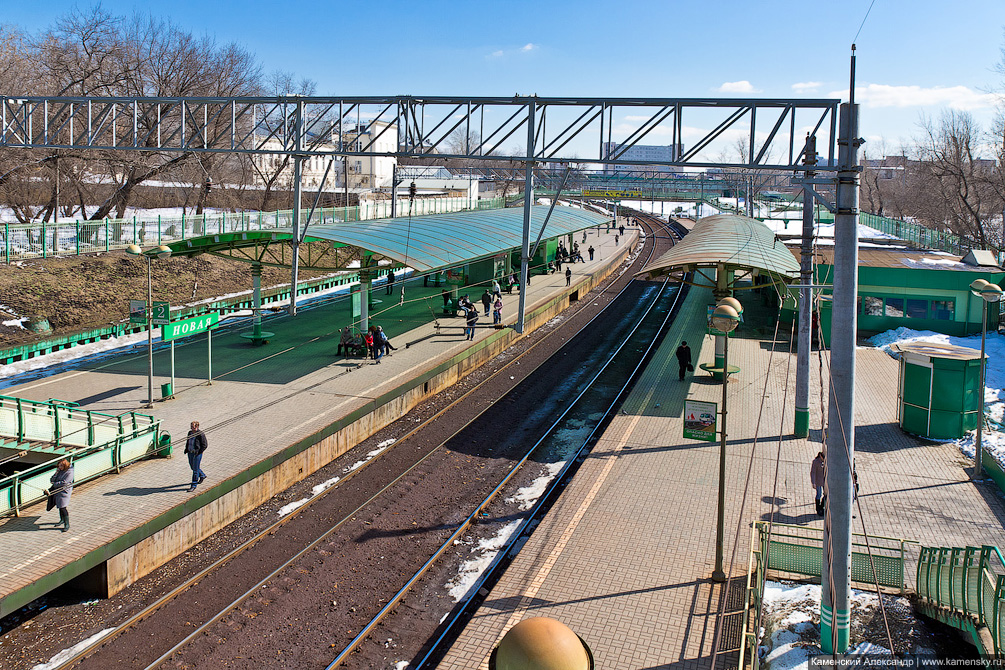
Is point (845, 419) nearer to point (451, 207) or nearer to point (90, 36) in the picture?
point (90, 36)

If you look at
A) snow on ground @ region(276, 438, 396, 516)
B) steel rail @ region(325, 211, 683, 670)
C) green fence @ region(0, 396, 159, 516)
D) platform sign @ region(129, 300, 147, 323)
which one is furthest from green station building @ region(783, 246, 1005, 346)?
green fence @ region(0, 396, 159, 516)

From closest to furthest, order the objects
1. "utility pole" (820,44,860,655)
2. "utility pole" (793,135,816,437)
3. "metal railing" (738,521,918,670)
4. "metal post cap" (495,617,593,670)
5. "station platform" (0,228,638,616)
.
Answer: "metal post cap" (495,617,593,670)
"utility pole" (820,44,860,655)
"metal railing" (738,521,918,670)
"station platform" (0,228,638,616)
"utility pole" (793,135,816,437)

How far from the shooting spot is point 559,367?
24281mm

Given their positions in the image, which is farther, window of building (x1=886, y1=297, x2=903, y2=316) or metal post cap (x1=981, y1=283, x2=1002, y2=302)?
window of building (x1=886, y1=297, x2=903, y2=316)

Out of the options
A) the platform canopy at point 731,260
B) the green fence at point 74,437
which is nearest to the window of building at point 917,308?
the platform canopy at point 731,260

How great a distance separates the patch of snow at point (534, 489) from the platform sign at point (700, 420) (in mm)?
3154

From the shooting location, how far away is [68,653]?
936 cm

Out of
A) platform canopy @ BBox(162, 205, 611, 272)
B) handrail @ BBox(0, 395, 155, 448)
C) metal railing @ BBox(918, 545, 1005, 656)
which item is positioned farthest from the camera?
platform canopy @ BBox(162, 205, 611, 272)

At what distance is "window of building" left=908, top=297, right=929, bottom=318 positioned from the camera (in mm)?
28391

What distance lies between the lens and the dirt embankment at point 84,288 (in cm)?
2528

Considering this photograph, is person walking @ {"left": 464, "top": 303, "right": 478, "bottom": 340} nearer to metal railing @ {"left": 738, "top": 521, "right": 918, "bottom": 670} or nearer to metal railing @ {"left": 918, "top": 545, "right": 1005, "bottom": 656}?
metal railing @ {"left": 738, "top": 521, "right": 918, "bottom": 670}

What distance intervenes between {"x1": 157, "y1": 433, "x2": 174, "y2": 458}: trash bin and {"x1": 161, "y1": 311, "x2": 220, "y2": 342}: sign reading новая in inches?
110

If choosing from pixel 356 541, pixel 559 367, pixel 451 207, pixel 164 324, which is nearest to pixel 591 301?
pixel 559 367

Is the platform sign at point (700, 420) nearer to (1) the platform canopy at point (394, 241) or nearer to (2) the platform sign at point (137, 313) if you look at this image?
(1) the platform canopy at point (394, 241)
